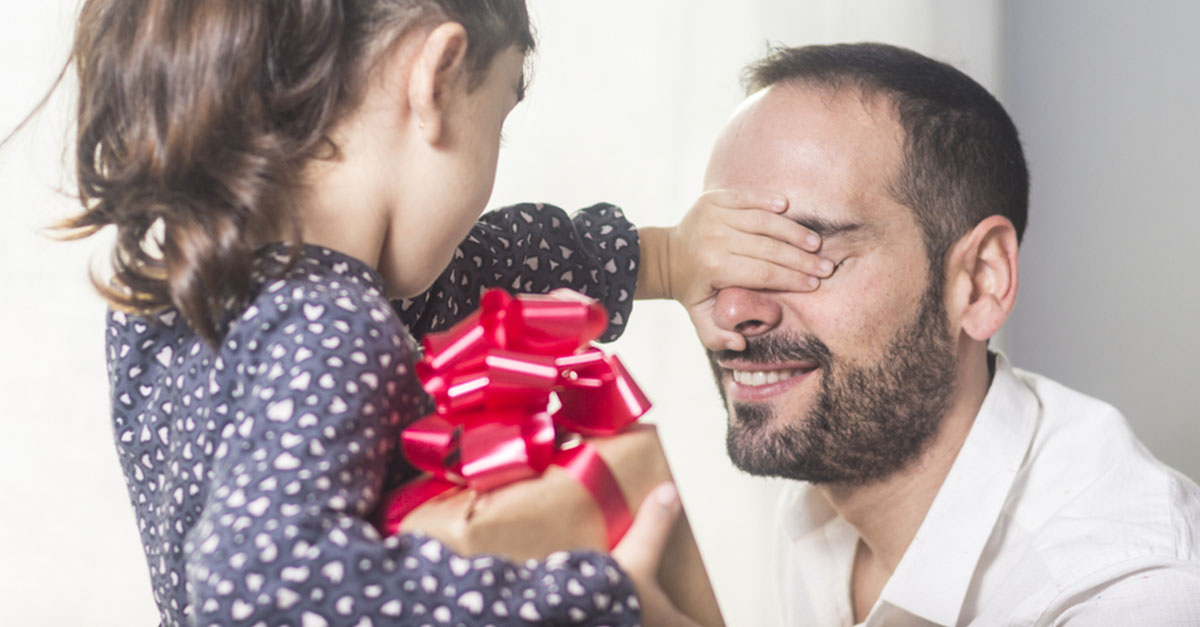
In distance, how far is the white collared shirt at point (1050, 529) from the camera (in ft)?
3.91

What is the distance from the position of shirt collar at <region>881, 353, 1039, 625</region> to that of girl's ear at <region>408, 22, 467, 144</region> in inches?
33.3

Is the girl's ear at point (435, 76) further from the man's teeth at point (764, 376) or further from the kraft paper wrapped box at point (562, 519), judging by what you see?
the man's teeth at point (764, 376)

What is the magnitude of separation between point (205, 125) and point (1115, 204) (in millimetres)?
2257

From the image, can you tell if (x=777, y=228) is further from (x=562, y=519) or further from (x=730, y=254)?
(x=562, y=519)

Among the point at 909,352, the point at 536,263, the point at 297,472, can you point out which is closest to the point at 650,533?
the point at 297,472

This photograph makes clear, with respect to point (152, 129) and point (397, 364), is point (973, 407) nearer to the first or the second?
point (397, 364)

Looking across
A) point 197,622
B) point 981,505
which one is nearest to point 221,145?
point 197,622

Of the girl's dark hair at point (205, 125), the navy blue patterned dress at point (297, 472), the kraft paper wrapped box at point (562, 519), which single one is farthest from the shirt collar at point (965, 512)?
the girl's dark hair at point (205, 125)

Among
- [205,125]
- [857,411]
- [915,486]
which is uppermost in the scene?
[205,125]

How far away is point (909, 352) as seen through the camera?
1.46 meters

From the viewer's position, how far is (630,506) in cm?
79

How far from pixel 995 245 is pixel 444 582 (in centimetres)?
105

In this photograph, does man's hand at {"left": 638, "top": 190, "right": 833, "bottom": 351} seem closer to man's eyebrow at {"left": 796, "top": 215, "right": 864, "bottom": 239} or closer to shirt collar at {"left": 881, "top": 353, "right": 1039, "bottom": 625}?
man's eyebrow at {"left": 796, "top": 215, "right": 864, "bottom": 239}

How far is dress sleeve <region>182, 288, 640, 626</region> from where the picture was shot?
0.65 m
